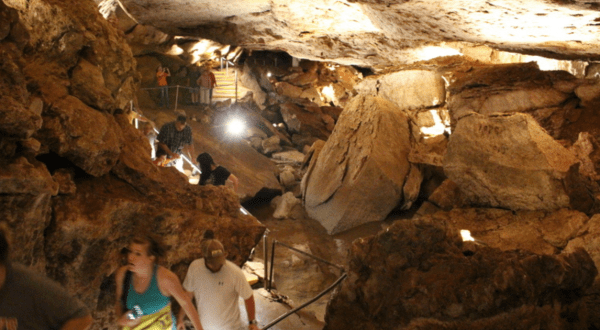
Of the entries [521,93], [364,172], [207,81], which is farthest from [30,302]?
[207,81]

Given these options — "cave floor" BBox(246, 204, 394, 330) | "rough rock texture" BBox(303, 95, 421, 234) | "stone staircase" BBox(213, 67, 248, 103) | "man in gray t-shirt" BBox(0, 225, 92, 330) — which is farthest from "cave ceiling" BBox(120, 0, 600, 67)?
"man in gray t-shirt" BBox(0, 225, 92, 330)

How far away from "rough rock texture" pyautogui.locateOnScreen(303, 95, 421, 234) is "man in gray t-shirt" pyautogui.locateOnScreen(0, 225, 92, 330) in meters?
7.64

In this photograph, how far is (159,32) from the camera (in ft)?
Answer: 39.1

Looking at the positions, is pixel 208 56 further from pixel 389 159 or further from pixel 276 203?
pixel 389 159

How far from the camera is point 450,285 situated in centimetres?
330

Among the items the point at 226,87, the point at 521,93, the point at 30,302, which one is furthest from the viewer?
the point at 226,87

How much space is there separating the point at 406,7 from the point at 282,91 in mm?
12638

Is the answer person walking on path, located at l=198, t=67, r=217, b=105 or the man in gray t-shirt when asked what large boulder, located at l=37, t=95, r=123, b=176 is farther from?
person walking on path, located at l=198, t=67, r=217, b=105

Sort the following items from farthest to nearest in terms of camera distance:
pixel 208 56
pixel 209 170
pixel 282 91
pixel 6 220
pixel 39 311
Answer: pixel 282 91 < pixel 208 56 < pixel 209 170 < pixel 6 220 < pixel 39 311

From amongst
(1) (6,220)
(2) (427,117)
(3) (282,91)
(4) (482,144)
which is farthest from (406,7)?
(3) (282,91)

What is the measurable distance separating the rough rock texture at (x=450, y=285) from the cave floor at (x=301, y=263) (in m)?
1.30

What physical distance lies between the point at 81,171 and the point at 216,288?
2155 mm

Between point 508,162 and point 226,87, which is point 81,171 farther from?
point 226,87

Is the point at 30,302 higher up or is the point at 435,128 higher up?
the point at 30,302
